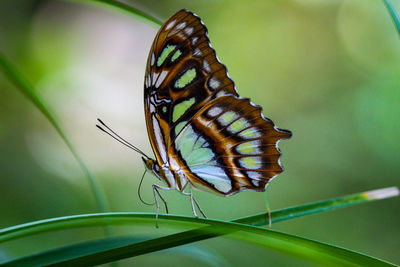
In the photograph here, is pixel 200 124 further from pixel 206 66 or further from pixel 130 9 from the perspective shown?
pixel 130 9

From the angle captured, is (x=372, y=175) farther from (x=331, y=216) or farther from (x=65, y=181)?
(x=65, y=181)

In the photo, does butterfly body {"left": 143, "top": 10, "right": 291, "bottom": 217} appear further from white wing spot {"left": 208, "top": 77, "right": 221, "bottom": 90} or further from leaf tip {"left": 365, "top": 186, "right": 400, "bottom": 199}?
leaf tip {"left": 365, "top": 186, "right": 400, "bottom": 199}

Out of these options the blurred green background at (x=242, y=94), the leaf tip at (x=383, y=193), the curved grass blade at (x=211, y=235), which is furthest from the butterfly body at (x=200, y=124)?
the blurred green background at (x=242, y=94)

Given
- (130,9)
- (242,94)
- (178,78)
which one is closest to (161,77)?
(178,78)

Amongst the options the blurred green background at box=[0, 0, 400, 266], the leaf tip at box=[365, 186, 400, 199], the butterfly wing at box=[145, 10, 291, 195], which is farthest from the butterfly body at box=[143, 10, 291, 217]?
the blurred green background at box=[0, 0, 400, 266]

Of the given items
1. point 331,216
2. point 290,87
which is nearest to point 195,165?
point 331,216

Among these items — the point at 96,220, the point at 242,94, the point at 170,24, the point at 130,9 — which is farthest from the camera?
the point at 242,94
